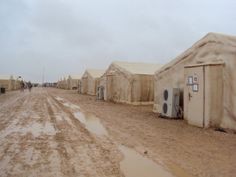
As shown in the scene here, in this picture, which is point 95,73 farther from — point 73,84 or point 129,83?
point 73,84

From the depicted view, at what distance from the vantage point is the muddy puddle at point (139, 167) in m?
5.62

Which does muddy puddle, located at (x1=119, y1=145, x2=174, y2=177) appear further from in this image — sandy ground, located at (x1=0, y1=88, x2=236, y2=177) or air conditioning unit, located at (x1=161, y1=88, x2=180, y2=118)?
air conditioning unit, located at (x1=161, y1=88, x2=180, y2=118)

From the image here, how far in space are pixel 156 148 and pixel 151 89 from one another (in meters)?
15.5

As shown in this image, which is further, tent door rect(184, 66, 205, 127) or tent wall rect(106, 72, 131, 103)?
tent wall rect(106, 72, 131, 103)

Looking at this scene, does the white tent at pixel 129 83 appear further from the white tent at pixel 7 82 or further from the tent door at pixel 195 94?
the white tent at pixel 7 82

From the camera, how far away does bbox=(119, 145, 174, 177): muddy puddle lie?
5.62 metres

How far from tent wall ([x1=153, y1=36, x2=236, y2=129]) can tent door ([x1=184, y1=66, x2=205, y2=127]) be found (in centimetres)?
65

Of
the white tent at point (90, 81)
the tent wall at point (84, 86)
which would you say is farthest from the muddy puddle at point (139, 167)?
the tent wall at point (84, 86)

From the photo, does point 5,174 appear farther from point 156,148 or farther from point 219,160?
point 219,160

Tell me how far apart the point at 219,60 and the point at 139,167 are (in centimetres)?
637

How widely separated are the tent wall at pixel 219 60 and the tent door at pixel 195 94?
645mm

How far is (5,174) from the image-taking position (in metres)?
5.45

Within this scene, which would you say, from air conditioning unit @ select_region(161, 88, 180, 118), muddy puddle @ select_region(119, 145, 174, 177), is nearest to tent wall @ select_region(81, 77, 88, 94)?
air conditioning unit @ select_region(161, 88, 180, 118)

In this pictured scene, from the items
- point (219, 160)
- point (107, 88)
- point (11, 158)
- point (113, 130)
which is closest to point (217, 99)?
point (113, 130)
